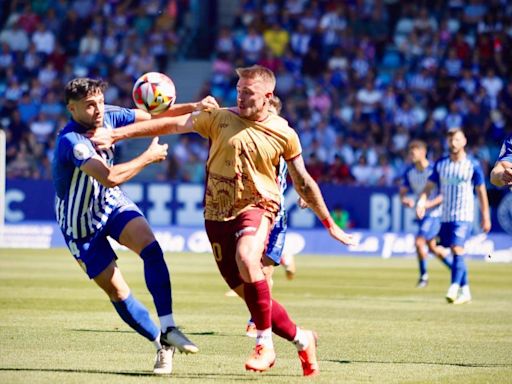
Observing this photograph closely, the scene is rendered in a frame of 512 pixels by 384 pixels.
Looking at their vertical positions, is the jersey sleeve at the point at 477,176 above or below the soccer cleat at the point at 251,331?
above

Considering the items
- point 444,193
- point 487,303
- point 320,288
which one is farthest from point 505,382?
point 320,288

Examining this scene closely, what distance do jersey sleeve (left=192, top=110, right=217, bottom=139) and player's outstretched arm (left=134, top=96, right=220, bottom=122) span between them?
0.84 ft

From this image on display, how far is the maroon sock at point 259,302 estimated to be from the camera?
29.0 feet

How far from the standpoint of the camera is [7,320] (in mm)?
12906

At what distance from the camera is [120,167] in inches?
348

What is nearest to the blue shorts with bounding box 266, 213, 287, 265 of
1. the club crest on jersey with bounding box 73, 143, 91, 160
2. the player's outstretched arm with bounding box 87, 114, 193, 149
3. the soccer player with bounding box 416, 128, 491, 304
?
the player's outstretched arm with bounding box 87, 114, 193, 149

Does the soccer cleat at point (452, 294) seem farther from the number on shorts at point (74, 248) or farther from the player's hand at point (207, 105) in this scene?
the number on shorts at point (74, 248)

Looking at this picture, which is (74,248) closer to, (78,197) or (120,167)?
(78,197)

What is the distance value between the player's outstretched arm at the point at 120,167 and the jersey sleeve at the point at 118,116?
750 millimetres

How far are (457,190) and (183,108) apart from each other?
349 inches

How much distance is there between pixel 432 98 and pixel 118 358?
23497 mm

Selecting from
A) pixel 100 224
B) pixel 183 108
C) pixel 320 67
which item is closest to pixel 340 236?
pixel 183 108

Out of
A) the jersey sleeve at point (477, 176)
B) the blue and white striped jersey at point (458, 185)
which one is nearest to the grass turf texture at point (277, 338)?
the blue and white striped jersey at point (458, 185)

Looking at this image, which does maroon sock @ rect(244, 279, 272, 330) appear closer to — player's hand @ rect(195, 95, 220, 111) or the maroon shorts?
the maroon shorts
